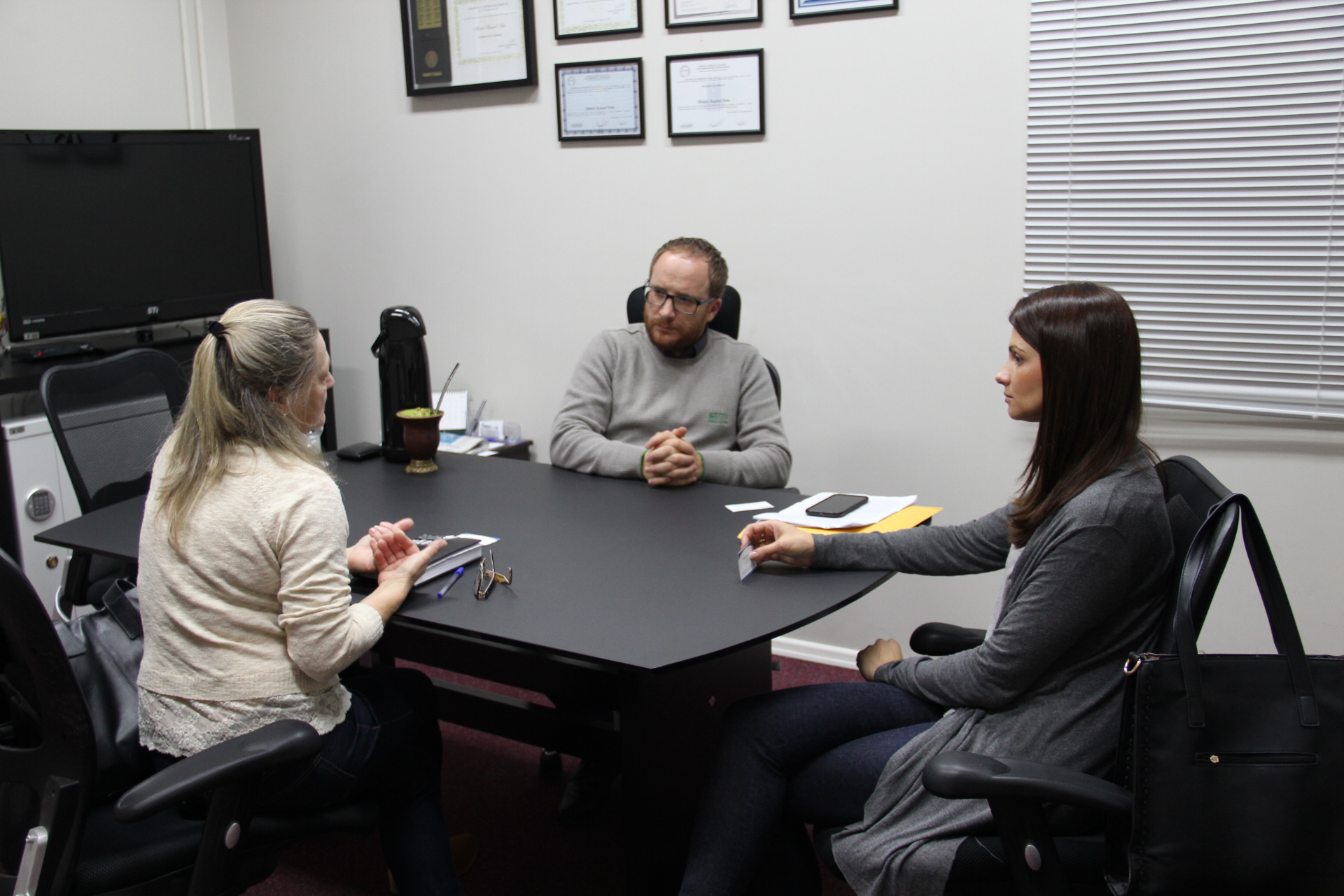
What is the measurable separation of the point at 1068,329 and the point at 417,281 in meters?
2.72

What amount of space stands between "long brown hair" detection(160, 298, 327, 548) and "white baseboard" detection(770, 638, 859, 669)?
1998 mm

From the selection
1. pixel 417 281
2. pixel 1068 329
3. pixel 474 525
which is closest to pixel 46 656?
pixel 474 525

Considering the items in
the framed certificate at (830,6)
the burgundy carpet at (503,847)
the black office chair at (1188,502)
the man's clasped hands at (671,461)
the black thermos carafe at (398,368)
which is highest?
the framed certificate at (830,6)

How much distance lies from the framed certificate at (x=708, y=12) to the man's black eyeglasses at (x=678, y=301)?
3.09 ft

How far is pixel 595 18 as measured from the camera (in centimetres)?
319

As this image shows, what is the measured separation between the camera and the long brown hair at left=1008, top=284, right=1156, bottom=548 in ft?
4.75

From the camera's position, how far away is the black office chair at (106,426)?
2.32 m

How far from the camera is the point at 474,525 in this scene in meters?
2.05

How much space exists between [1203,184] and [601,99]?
1.72m

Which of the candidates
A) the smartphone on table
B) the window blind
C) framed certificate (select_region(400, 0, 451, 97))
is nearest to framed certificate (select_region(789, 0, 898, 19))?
the window blind

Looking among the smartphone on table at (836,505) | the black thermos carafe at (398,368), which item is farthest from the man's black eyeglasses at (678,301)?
the smartphone on table at (836,505)

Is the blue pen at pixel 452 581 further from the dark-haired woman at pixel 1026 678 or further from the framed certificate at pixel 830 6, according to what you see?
the framed certificate at pixel 830 6

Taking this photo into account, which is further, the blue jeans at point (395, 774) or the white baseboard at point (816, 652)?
the white baseboard at point (816, 652)

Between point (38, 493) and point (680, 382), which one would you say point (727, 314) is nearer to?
point (680, 382)
